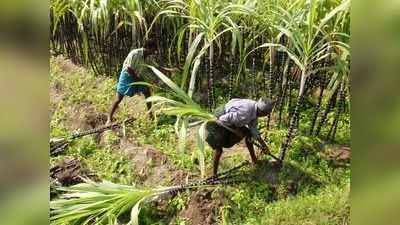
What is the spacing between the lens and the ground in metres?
2.79

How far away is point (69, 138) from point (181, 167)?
0.52 m

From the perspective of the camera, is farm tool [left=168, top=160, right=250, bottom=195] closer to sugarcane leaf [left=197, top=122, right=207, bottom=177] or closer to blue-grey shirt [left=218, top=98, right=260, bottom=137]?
sugarcane leaf [left=197, top=122, right=207, bottom=177]

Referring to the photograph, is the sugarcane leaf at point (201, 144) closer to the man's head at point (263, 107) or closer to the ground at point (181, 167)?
the ground at point (181, 167)

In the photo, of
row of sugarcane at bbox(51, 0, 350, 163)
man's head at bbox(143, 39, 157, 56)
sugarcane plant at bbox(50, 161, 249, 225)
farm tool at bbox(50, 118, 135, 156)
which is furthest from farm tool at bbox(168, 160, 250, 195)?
man's head at bbox(143, 39, 157, 56)

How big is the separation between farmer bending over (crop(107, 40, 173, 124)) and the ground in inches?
1.2

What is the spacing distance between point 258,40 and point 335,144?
1.83 ft

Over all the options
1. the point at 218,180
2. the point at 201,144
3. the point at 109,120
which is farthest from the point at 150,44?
the point at 218,180

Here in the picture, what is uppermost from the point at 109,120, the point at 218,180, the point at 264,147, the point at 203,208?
the point at 109,120

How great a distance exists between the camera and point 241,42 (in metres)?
2.84

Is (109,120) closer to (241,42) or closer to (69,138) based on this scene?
(69,138)
